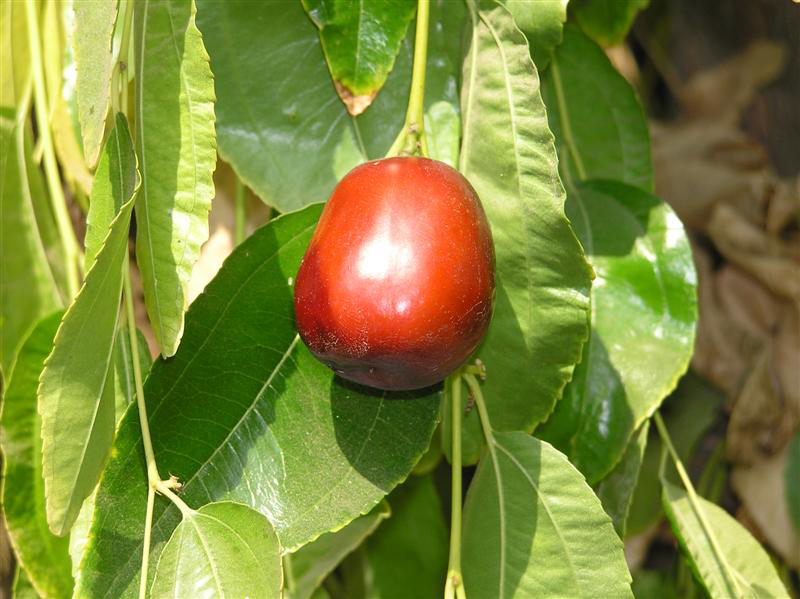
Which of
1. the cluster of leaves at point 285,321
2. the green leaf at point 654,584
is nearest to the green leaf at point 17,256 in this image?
the cluster of leaves at point 285,321

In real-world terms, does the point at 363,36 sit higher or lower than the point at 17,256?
higher

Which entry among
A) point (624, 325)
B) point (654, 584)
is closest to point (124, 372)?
point (624, 325)

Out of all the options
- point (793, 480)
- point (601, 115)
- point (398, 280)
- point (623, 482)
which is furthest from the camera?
point (793, 480)

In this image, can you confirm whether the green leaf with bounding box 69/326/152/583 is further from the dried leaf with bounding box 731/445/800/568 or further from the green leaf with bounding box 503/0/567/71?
the dried leaf with bounding box 731/445/800/568

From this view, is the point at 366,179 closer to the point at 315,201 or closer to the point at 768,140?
the point at 315,201

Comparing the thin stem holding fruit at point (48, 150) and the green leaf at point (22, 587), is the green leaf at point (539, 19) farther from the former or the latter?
the green leaf at point (22, 587)

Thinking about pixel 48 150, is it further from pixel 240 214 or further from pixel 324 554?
pixel 324 554

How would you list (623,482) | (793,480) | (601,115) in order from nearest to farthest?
(623,482) → (601,115) → (793,480)

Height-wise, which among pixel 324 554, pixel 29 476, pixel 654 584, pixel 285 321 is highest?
pixel 285 321
